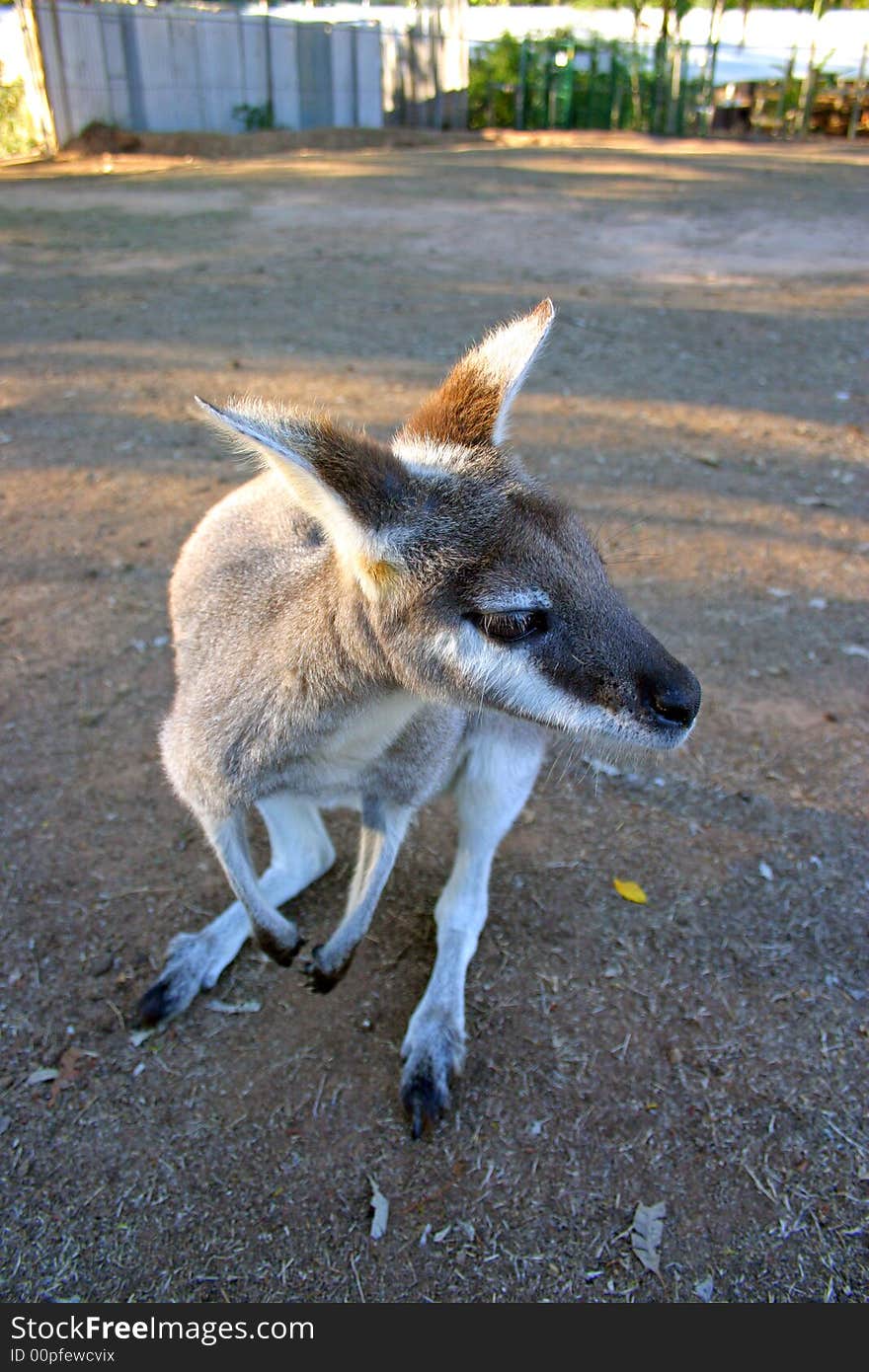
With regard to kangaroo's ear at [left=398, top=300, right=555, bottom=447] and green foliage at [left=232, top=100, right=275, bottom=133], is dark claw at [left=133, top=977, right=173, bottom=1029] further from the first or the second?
green foliage at [left=232, top=100, right=275, bottom=133]

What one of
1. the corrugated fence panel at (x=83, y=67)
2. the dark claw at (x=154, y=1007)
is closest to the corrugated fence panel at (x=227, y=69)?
the corrugated fence panel at (x=83, y=67)

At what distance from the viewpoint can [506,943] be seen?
2496 millimetres

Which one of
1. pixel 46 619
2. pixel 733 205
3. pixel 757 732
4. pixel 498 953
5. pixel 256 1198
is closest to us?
pixel 256 1198

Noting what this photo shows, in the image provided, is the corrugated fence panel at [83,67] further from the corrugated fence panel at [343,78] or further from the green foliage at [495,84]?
the green foliage at [495,84]

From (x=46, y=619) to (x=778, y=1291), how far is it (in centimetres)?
302

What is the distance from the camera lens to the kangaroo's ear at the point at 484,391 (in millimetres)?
1870

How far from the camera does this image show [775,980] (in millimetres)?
2379

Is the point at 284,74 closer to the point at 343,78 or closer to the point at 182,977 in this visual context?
the point at 343,78

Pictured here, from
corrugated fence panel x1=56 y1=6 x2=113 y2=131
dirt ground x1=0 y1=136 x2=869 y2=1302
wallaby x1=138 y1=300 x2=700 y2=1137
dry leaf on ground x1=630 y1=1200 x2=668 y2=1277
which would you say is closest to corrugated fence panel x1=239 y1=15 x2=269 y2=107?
corrugated fence panel x1=56 y1=6 x2=113 y2=131

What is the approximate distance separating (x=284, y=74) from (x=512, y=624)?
21.5 meters

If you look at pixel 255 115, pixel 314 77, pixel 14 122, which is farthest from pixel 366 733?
pixel 314 77

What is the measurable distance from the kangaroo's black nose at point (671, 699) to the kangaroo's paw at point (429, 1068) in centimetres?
94

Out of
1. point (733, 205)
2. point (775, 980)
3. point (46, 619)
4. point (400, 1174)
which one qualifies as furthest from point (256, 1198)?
point (733, 205)

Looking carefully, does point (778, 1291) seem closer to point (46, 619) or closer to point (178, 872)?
point (178, 872)
